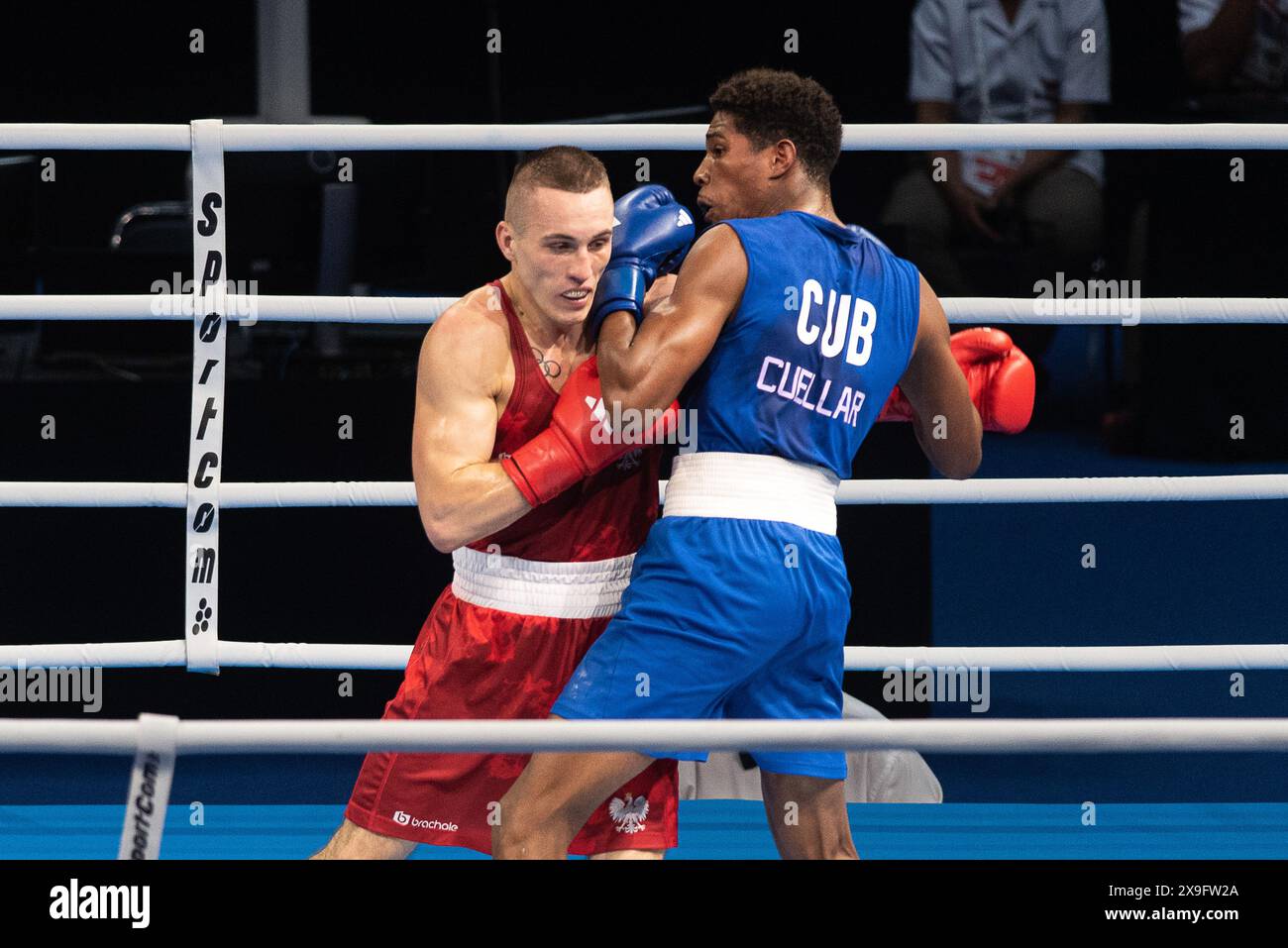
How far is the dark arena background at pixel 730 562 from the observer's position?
12.0 ft

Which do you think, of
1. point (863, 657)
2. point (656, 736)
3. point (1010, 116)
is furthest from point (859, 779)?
point (1010, 116)

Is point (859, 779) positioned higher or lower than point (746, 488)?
lower

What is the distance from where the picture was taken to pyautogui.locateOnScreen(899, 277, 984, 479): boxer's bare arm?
8.21 ft

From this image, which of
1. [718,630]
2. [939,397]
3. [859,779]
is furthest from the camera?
[859,779]

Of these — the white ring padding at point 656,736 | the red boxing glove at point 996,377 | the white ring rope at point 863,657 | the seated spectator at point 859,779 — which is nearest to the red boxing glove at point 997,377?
the red boxing glove at point 996,377

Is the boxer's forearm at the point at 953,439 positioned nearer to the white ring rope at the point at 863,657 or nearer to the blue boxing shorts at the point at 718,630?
the blue boxing shorts at the point at 718,630

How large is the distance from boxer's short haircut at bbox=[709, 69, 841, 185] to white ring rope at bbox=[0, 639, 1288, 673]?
1.07 m

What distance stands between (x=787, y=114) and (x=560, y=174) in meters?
0.34

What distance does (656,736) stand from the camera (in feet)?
4.93

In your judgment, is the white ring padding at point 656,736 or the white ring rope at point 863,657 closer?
the white ring padding at point 656,736

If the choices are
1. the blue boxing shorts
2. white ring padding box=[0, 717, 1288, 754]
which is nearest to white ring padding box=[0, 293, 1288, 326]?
the blue boxing shorts

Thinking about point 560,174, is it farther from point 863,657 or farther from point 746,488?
point 863,657

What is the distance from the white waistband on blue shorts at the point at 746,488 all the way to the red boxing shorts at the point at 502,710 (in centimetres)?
19
